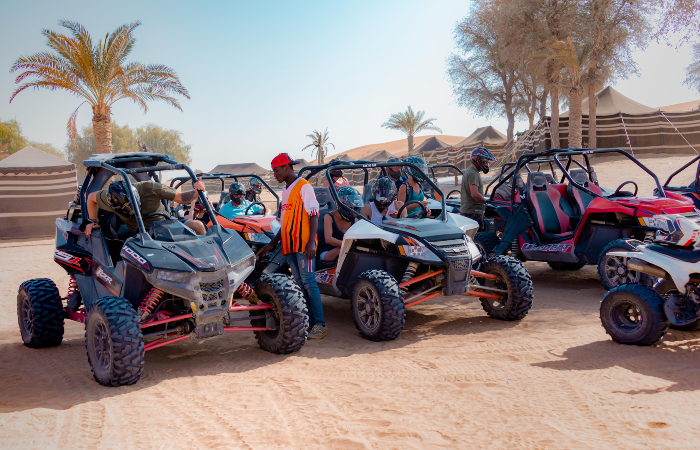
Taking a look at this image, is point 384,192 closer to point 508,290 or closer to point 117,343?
point 508,290

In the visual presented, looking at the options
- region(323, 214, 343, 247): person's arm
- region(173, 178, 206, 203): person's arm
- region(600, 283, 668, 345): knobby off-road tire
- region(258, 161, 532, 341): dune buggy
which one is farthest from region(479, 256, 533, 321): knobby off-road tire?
region(173, 178, 206, 203): person's arm

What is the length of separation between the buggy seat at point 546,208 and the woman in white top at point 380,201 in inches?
133

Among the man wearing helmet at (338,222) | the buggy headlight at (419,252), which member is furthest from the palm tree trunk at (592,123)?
the buggy headlight at (419,252)

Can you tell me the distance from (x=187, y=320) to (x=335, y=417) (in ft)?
6.44

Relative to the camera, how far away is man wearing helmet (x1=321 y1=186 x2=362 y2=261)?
7066 mm

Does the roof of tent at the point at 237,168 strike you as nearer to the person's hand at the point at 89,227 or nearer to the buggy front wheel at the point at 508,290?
the buggy front wheel at the point at 508,290

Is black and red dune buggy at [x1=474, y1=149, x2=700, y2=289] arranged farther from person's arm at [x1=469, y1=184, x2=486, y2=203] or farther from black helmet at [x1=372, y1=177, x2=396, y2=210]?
black helmet at [x1=372, y1=177, x2=396, y2=210]

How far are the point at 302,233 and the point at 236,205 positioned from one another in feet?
12.8

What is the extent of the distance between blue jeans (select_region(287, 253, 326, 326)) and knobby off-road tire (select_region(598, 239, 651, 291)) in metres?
3.96

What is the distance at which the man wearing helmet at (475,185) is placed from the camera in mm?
9648

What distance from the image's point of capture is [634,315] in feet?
18.7

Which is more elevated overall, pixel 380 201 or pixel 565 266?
pixel 380 201

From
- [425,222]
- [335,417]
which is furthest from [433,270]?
[335,417]

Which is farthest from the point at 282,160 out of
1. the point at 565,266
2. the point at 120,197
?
the point at 565,266
